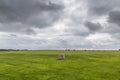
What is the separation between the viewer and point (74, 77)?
141 feet

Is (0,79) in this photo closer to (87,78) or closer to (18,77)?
(18,77)

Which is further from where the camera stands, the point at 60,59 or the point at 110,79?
the point at 60,59

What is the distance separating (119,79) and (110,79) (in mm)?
1911

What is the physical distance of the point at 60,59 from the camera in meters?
81.4

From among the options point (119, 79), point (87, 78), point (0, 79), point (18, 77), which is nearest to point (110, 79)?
point (119, 79)

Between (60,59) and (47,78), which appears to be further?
(60,59)

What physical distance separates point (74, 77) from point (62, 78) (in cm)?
286

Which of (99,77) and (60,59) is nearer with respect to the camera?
(99,77)

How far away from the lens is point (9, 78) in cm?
4250

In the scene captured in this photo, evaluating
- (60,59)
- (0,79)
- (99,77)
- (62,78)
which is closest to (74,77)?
(62,78)

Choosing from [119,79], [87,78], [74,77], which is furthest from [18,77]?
[119,79]

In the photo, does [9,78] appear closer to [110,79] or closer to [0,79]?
[0,79]

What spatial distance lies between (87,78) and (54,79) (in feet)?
23.4

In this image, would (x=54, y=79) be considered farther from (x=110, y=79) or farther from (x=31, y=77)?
(x=110, y=79)
